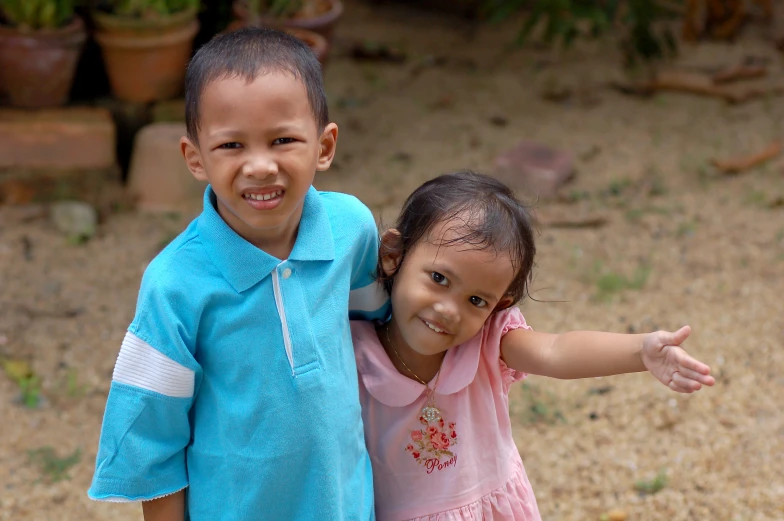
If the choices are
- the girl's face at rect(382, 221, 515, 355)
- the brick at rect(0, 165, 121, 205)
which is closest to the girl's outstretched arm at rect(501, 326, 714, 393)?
the girl's face at rect(382, 221, 515, 355)

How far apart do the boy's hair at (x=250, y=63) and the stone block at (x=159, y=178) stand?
2.60 metres

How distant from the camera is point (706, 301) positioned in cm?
343

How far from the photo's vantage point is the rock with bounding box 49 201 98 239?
151 inches

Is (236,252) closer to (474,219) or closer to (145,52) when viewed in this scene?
(474,219)

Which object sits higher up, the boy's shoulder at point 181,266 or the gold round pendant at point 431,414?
the boy's shoulder at point 181,266

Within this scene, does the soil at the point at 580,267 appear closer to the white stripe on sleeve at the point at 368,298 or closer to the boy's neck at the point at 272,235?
the white stripe on sleeve at the point at 368,298

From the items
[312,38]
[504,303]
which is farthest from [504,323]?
[312,38]

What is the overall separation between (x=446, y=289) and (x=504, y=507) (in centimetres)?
45

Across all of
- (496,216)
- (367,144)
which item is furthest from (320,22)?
(496,216)

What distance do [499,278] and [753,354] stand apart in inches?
71.9

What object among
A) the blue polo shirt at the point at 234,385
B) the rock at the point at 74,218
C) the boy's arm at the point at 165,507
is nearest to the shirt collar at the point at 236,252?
the blue polo shirt at the point at 234,385

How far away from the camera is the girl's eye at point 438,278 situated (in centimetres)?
162

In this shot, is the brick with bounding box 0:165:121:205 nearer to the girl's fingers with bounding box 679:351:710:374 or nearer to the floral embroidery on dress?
the floral embroidery on dress

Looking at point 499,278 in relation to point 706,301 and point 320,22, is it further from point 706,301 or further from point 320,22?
point 320,22
